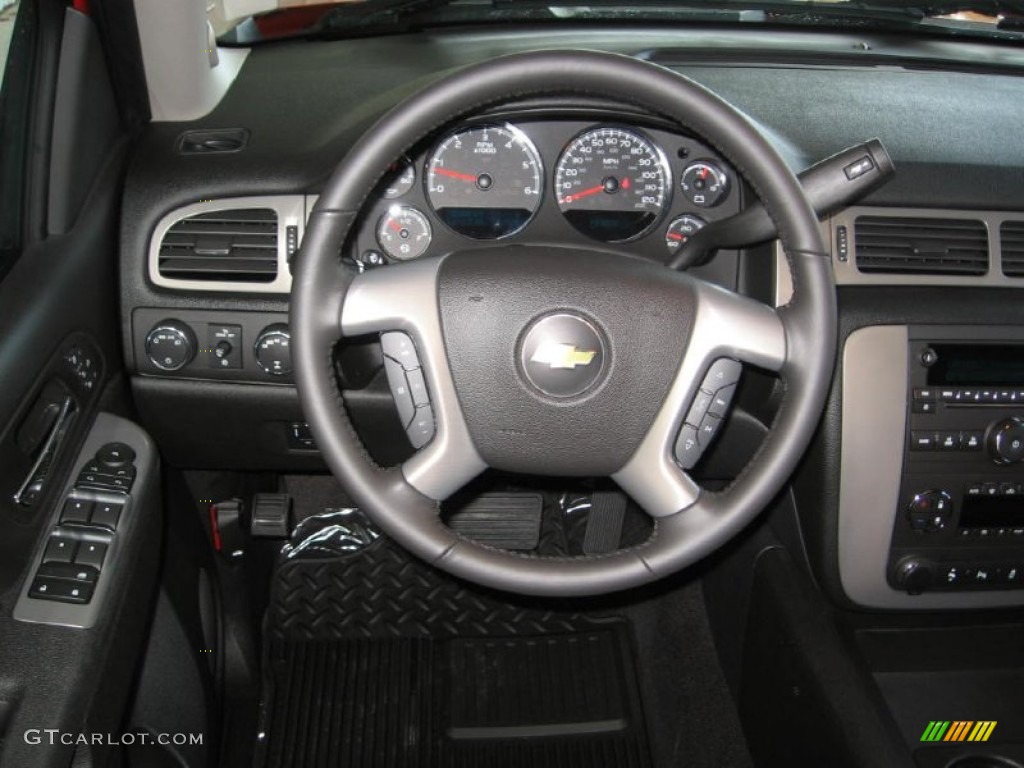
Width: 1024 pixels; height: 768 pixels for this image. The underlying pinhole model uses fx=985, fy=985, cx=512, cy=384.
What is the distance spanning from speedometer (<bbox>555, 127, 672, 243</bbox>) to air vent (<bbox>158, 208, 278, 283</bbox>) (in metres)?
0.48

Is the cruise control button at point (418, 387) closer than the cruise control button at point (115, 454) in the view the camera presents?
Yes

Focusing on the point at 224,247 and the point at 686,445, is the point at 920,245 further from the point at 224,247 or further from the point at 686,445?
the point at 224,247

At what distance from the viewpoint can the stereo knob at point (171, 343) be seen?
1635 mm

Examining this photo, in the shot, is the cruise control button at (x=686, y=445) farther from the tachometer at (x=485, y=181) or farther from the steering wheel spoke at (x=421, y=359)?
the tachometer at (x=485, y=181)

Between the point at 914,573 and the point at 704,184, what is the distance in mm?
734

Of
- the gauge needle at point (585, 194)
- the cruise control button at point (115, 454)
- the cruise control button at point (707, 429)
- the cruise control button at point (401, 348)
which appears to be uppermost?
the gauge needle at point (585, 194)

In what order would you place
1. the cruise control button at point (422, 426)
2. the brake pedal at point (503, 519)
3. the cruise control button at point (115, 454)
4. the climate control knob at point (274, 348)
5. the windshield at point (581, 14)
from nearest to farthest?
the cruise control button at point (422, 426), the cruise control button at point (115, 454), the climate control knob at point (274, 348), the windshield at point (581, 14), the brake pedal at point (503, 519)

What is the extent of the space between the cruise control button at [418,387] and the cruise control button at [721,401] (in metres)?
0.37

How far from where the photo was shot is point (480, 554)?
121 cm

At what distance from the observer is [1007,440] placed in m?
1.59

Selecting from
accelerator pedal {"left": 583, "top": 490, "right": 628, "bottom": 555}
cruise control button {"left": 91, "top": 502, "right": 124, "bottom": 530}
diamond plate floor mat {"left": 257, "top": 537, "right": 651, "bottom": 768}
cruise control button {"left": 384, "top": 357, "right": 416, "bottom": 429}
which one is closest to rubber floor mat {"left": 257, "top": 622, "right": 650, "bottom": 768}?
diamond plate floor mat {"left": 257, "top": 537, "right": 651, "bottom": 768}

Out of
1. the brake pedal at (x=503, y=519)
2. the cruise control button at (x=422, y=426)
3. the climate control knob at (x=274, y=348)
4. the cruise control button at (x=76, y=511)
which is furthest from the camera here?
the brake pedal at (x=503, y=519)

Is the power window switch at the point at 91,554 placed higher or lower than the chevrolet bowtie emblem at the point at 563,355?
lower

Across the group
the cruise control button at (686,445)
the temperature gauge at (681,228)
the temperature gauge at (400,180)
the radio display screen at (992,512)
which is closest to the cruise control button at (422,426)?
the cruise control button at (686,445)
